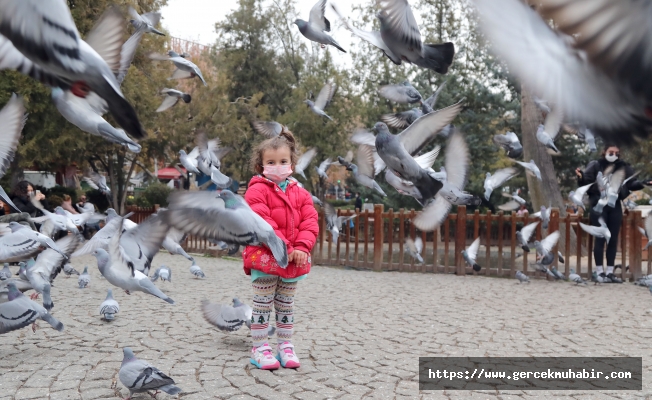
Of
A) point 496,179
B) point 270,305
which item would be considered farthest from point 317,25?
point 496,179

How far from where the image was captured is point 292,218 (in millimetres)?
3893

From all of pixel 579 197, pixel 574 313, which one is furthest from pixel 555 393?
pixel 579 197

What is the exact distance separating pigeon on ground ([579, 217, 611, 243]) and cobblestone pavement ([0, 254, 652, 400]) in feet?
3.10

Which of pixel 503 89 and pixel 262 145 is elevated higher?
pixel 503 89

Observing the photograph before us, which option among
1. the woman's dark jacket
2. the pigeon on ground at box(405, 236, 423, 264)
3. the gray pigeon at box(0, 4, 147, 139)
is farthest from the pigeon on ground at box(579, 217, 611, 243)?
the gray pigeon at box(0, 4, 147, 139)

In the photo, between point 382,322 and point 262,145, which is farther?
point 382,322

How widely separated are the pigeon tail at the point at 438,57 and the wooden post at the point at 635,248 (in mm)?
9194

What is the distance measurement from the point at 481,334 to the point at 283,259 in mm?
3064

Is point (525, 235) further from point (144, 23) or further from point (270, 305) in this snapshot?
point (144, 23)

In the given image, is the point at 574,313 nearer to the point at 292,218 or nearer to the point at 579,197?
the point at 579,197

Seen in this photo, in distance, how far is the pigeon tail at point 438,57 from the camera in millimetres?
1715

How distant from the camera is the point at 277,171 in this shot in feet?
12.4

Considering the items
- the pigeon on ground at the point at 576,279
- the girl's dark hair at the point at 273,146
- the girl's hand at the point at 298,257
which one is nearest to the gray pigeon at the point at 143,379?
the girl's hand at the point at 298,257

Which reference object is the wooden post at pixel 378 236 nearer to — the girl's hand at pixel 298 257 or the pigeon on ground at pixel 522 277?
the pigeon on ground at pixel 522 277
